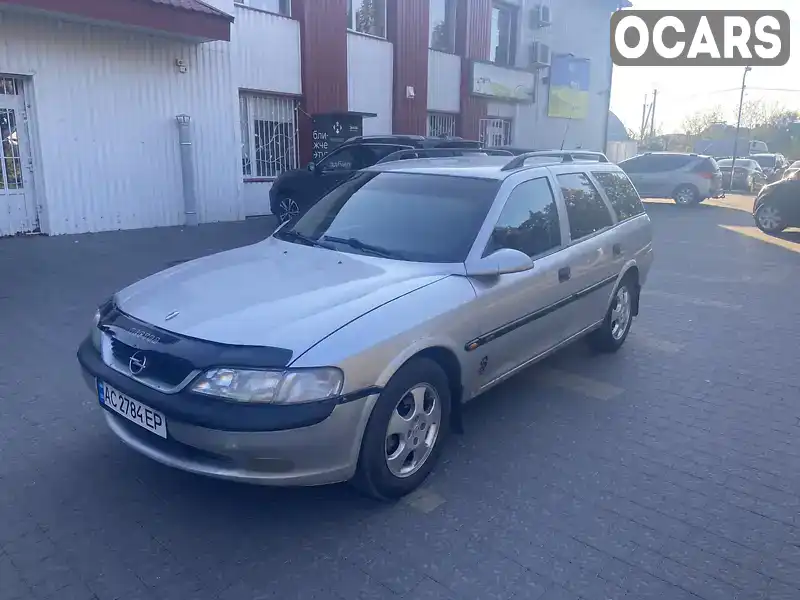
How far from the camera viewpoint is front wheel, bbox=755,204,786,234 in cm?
1395

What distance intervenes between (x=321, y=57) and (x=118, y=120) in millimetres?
5288

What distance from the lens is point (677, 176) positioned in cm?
2055

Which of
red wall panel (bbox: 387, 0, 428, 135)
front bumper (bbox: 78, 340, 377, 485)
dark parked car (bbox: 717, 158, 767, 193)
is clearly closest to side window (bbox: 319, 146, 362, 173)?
red wall panel (bbox: 387, 0, 428, 135)

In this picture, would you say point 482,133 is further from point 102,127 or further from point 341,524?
point 341,524

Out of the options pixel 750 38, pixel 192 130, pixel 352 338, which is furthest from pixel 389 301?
pixel 750 38

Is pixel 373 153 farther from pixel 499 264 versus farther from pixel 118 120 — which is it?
pixel 499 264

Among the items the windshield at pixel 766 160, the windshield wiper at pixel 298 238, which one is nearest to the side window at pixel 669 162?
the windshield at pixel 766 160

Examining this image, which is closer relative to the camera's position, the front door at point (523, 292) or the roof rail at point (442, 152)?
the front door at point (523, 292)

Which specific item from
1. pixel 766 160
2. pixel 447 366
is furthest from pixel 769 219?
pixel 766 160

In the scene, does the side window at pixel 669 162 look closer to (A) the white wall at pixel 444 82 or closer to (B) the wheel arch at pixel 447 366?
(A) the white wall at pixel 444 82

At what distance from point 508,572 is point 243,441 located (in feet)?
4.11

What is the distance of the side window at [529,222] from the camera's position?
3.97 metres

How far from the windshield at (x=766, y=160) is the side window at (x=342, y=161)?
106 ft

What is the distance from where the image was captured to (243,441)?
2.70 meters
